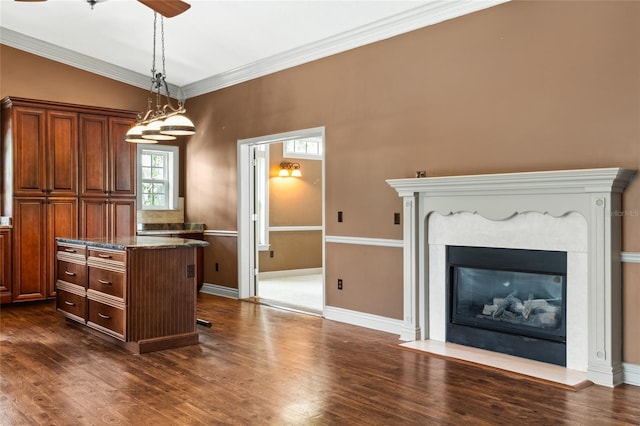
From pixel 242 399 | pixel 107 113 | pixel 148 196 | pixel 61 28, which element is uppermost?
pixel 61 28

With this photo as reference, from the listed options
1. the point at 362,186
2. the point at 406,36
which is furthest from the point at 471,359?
the point at 406,36

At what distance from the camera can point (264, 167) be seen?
946 centimetres

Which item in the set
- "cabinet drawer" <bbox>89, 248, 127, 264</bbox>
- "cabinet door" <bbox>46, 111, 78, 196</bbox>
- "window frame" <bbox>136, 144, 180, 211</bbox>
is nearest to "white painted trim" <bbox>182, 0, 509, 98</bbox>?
"window frame" <bbox>136, 144, 180, 211</bbox>

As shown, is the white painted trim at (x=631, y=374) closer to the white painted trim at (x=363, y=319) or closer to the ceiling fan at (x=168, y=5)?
the white painted trim at (x=363, y=319)

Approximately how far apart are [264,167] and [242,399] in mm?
6312

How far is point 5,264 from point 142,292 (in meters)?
3.07

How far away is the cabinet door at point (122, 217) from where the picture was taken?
7363 millimetres

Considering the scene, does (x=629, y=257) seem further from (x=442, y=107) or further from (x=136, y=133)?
(x=136, y=133)

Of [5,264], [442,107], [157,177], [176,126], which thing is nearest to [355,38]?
[442,107]

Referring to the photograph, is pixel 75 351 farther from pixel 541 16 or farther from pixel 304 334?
pixel 541 16

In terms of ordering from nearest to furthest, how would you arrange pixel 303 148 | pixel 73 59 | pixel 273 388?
pixel 273 388, pixel 73 59, pixel 303 148

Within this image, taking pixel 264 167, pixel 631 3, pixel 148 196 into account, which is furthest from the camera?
pixel 264 167

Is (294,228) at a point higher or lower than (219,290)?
higher

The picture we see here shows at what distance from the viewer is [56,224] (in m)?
6.93
